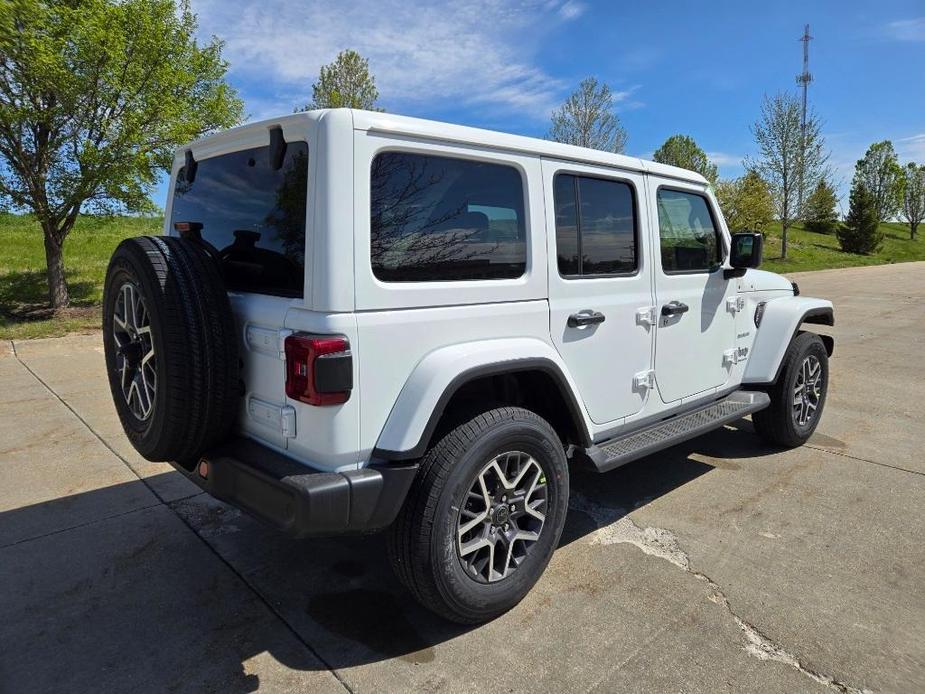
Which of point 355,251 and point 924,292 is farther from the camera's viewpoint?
point 924,292

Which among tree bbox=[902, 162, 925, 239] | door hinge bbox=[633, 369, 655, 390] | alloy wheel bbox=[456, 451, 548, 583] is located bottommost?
alloy wheel bbox=[456, 451, 548, 583]

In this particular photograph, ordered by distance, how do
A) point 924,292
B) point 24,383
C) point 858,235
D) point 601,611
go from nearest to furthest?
point 601,611 < point 24,383 < point 924,292 < point 858,235

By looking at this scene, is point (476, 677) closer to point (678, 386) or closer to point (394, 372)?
point (394, 372)

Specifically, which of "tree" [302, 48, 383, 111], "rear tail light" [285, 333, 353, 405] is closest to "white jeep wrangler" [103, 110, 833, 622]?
"rear tail light" [285, 333, 353, 405]

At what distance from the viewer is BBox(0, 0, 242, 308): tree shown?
878cm

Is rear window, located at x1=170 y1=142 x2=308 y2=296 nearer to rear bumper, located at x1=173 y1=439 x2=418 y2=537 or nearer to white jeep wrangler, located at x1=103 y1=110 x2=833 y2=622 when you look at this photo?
white jeep wrangler, located at x1=103 y1=110 x2=833 y2=622

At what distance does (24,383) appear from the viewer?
6520 millimetres

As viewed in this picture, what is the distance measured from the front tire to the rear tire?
8.15ft

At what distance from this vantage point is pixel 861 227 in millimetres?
37188

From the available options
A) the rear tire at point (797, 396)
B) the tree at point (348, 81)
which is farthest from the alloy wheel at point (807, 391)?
the tree at point (348, 81)

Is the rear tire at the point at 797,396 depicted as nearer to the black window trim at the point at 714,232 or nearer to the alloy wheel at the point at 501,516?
the black window trim at the point at 714,232

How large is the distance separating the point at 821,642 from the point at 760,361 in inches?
89.2

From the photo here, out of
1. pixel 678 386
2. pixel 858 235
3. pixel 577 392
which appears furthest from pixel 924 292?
pixel 858 235

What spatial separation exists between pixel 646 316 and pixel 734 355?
3.98 feet
